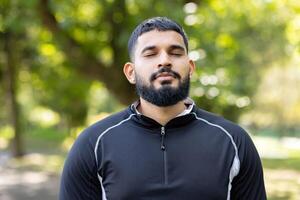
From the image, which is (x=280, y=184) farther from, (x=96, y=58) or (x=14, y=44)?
(x=14, y=44)

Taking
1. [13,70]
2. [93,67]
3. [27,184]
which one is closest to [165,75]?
[93,67]

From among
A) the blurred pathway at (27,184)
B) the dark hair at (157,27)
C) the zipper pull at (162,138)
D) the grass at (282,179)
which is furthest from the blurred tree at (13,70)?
→ the zipper pull at (162,138)

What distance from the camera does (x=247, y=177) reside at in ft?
7.57

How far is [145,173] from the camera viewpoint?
2238mm

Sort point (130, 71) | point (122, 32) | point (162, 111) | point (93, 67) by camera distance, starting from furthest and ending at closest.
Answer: point (93, 67) → point (122, 32) → point (130, 71) → point (162, 111)

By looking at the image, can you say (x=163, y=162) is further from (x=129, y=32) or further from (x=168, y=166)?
(x=129, y=32)

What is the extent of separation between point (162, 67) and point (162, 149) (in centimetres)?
36

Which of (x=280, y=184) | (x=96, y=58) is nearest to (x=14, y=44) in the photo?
(x=96, y=58)

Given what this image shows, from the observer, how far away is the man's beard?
2.31m

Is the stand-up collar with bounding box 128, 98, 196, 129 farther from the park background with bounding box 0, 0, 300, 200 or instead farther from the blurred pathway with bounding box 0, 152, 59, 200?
the blurred pathway with bounding box 0, 152, 59, 200

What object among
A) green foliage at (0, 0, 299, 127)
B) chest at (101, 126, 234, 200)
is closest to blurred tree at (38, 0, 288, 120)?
green foliage at (0, 0, 299, 127)

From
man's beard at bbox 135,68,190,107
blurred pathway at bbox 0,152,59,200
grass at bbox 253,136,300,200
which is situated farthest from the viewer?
blurred pathway at bbox 0,152,59,200

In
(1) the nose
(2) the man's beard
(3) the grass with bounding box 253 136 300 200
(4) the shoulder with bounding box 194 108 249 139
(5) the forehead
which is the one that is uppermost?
(5) the forehead

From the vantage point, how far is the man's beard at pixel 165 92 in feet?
7.59
